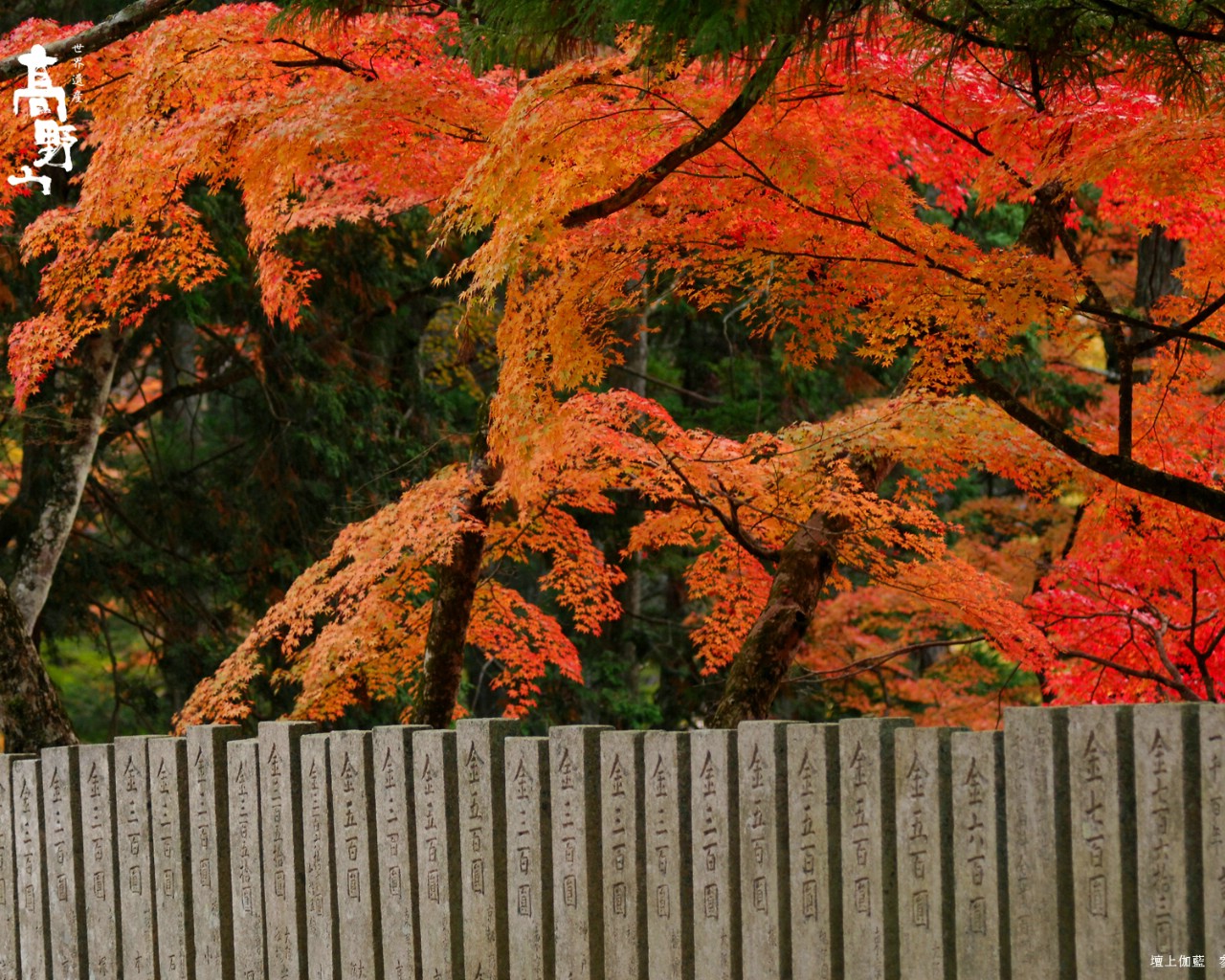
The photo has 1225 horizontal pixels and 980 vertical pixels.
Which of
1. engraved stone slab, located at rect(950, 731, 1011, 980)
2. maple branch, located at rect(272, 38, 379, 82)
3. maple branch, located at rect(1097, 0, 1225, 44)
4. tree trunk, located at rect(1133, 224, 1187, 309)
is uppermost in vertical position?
maple branch, located at rect(272, 38, 379, 82)

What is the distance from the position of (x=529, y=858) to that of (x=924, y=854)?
1305 millimetres

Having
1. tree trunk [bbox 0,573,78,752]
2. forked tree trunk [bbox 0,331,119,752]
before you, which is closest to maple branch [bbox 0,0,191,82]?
tree trunk [bbox 0,573,78,752]

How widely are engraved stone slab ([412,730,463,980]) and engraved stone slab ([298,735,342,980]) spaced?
0.41m

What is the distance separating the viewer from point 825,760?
3.70 metres

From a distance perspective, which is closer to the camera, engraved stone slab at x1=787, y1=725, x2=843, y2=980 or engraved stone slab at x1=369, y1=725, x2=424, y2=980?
engraved stone slab at x1=787, y1=725, x2=843, y2=980

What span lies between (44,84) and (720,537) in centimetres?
563

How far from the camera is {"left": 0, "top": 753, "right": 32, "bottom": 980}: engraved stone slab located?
577cm

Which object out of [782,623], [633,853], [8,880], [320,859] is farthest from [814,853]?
[782,623]

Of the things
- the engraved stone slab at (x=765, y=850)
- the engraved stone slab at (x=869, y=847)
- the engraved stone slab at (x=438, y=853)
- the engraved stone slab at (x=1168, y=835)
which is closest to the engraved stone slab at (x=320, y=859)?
the engraved stone slab at (x=438, y=853)

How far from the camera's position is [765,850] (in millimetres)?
3807

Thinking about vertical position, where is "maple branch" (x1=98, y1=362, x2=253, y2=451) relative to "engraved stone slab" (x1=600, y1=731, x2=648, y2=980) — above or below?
above

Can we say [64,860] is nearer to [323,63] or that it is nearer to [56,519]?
[323,63]

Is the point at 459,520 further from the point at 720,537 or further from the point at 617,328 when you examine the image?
the point at 617,328

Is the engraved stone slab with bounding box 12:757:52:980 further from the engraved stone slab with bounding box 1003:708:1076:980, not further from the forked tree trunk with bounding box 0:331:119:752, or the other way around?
the forked tree trunk with bounding box 0:331:119:752
